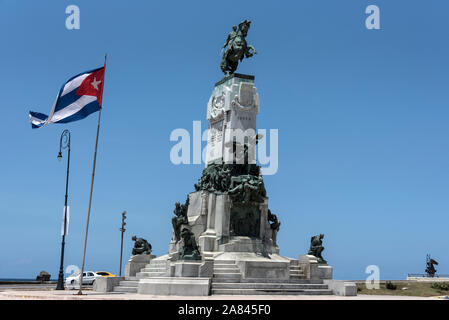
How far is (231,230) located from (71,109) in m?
12.4

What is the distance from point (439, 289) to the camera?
39.4 m

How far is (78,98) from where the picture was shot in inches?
949

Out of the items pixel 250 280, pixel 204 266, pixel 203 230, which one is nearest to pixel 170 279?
pixel 204 266

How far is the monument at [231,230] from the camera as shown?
27.8m

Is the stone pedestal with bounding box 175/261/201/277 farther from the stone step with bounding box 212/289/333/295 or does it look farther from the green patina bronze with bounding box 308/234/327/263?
the green patina bronze with bounding box 308/234/327/263

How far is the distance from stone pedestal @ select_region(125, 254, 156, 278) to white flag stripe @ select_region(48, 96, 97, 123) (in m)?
12.5

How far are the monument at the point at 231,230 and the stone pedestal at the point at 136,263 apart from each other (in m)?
0.38

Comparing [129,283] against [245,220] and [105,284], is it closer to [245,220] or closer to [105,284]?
[105,284]

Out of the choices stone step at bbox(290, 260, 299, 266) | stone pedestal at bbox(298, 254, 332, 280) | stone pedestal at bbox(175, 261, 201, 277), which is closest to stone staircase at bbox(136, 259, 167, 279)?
stone pedestal at bbox(175, 261, 201, 277)

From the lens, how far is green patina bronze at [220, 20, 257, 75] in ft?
122

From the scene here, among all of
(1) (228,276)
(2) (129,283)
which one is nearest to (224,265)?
(1) (228,276)
